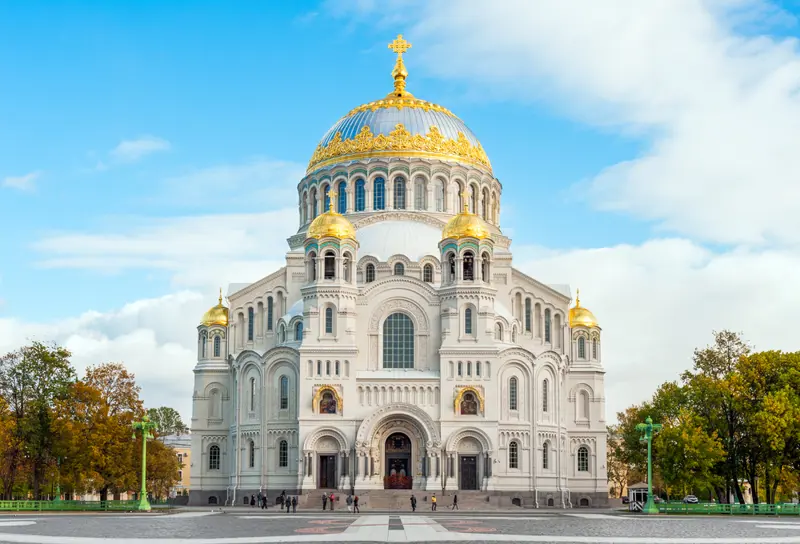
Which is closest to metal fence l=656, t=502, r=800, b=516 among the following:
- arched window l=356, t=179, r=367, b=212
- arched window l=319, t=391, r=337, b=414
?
arched window l=319, t=391, r=337, b=414

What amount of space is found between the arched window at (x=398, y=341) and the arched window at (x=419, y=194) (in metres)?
11.5

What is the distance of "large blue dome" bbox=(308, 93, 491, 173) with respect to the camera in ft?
254

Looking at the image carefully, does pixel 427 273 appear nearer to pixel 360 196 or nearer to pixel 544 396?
pixel 360 196

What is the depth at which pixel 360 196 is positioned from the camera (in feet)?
253

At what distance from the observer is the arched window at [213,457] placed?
7231 cm

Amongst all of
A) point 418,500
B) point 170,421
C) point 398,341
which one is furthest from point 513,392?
point 170,421

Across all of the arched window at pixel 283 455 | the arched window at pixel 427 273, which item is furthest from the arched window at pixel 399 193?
the arched window at pixel 283 455

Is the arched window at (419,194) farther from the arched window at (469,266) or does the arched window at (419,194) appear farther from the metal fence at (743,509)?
the metal fence at (743,509)

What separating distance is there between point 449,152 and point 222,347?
20.2 m

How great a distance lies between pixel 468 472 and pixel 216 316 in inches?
802

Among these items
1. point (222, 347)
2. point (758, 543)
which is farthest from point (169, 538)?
point (222, 347)

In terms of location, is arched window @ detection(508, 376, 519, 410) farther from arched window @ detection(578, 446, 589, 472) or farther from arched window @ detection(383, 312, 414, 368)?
arched window @ detection(578, 446, 589, 472)

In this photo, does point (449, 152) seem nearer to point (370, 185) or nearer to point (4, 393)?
point (370, 185)

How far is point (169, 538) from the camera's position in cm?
3288
